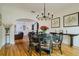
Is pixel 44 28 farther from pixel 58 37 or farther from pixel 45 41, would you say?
pixel 58 37

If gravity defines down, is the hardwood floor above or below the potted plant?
below

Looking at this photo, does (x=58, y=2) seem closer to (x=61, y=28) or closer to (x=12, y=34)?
(x=61, y=28)

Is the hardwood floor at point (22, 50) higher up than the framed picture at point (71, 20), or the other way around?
the framed picture at point (71, 20)

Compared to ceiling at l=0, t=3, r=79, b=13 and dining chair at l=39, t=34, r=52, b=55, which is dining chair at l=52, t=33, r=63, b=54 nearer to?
dining chair at l=39, t=34, r=52, b=55

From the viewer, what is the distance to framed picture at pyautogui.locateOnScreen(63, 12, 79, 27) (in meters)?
3.21

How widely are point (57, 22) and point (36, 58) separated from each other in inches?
44.1

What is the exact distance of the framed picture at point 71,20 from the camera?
3.21 metres

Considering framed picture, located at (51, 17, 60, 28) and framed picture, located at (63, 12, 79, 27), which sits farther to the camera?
framed picture, located at (51, 17, 60, 28)

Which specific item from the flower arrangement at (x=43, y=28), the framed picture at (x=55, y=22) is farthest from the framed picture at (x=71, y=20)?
the flower arrangement at (x=43, y=28)

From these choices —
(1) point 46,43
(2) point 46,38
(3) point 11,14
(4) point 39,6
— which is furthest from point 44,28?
(3) point 11,14

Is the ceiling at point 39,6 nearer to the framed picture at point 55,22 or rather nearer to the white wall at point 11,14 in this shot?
the white wall at point 11,14

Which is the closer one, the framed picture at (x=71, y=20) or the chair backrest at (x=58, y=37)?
the framed picture at (x=71, y=20)

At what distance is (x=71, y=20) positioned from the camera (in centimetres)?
330

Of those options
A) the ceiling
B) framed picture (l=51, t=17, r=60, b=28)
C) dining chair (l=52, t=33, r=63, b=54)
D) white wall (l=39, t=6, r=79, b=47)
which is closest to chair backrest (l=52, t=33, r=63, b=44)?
dining chair (l=52, t=33, r=63, b=54)
